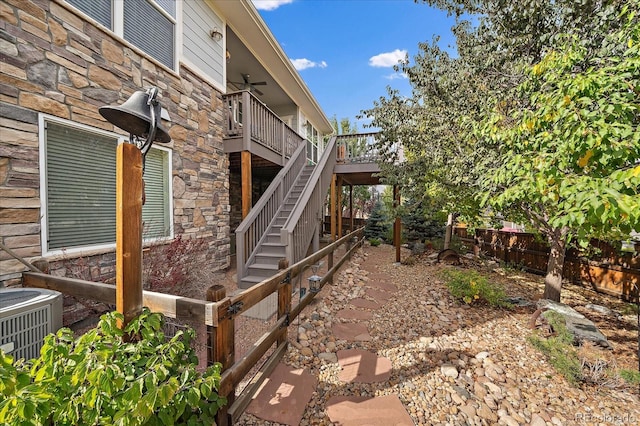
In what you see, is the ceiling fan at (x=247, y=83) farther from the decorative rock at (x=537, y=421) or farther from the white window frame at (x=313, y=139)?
the decorative rock at (x=537, y=421)

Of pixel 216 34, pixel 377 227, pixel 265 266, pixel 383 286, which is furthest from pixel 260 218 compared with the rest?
pixel 377 227

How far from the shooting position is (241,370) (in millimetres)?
1858

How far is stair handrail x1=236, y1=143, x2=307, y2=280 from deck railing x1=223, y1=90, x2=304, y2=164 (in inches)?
27.8

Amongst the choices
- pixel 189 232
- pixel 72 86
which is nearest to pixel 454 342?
pixel 189 232

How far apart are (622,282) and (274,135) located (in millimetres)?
8350

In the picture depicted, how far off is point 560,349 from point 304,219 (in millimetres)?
4050

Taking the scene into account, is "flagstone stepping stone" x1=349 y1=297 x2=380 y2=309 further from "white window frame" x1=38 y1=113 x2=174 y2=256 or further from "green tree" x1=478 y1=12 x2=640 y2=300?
"white window frame" x1=38 y1=113 x2=174 y2=256

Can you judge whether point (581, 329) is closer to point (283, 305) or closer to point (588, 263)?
point (588, 263)

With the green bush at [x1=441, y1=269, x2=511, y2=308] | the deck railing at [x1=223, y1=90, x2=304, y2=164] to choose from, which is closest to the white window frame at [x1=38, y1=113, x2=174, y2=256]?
the deck railing at [x1=223, y1=90, x2=304, y2=164]

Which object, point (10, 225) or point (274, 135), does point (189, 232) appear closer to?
point (10, 225)

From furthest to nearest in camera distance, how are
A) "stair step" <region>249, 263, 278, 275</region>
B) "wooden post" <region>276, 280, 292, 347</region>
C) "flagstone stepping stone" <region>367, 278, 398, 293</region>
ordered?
1. "flagstone stepping stone" <region>367, 278, 398, 293</region>
2. "stair step" <region>249, 263, 278, 275</region>
3. "wooden post" <region>276, 280, 292, 347</region>

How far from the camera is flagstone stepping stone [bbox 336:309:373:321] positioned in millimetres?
3732

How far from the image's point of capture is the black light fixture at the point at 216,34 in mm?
5246

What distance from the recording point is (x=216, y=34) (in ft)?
17.4
